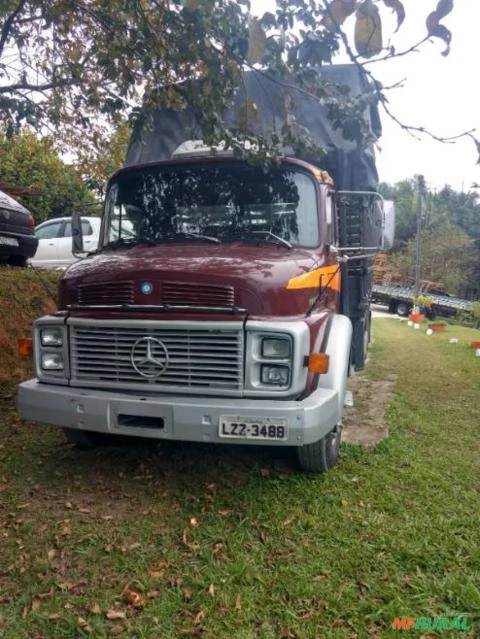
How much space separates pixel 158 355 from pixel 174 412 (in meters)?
0.38

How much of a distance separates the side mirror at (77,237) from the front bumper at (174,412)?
1665 millimetres

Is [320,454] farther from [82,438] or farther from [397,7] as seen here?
[397,7]

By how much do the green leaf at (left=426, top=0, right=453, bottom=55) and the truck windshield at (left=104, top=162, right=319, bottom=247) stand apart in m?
2.04

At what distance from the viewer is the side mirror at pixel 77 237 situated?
4.90m

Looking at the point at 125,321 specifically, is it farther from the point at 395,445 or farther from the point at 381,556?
the point at 395,445

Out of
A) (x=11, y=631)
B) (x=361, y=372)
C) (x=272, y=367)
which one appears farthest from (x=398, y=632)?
(x=361, y=372)

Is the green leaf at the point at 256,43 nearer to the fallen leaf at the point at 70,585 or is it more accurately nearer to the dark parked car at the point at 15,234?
the fallen leaf at the point at 70,585

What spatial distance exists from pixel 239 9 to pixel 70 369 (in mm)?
2696

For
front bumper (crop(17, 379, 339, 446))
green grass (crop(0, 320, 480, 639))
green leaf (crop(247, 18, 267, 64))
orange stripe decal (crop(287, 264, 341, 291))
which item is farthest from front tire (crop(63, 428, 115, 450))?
green leaf (crop(247, 18, 267, 64))

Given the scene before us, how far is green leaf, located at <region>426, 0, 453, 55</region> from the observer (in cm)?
207

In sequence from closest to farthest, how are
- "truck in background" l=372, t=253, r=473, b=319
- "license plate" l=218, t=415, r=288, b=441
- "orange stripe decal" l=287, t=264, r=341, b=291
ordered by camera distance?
1. "license plate" l=218, t=415, r=288, b=441
2. "orange stripe decal" l=287, t=264, r=341, b=291
3. "truck in background" l=372, t=253, r=473, b=319

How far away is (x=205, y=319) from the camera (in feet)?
10.8

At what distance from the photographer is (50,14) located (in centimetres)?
499

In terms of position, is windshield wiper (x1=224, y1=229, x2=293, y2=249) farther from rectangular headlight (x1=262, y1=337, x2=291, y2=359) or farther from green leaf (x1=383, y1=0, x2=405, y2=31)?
green leaf (x1=383, y1=0, x2=405, y2=31)
